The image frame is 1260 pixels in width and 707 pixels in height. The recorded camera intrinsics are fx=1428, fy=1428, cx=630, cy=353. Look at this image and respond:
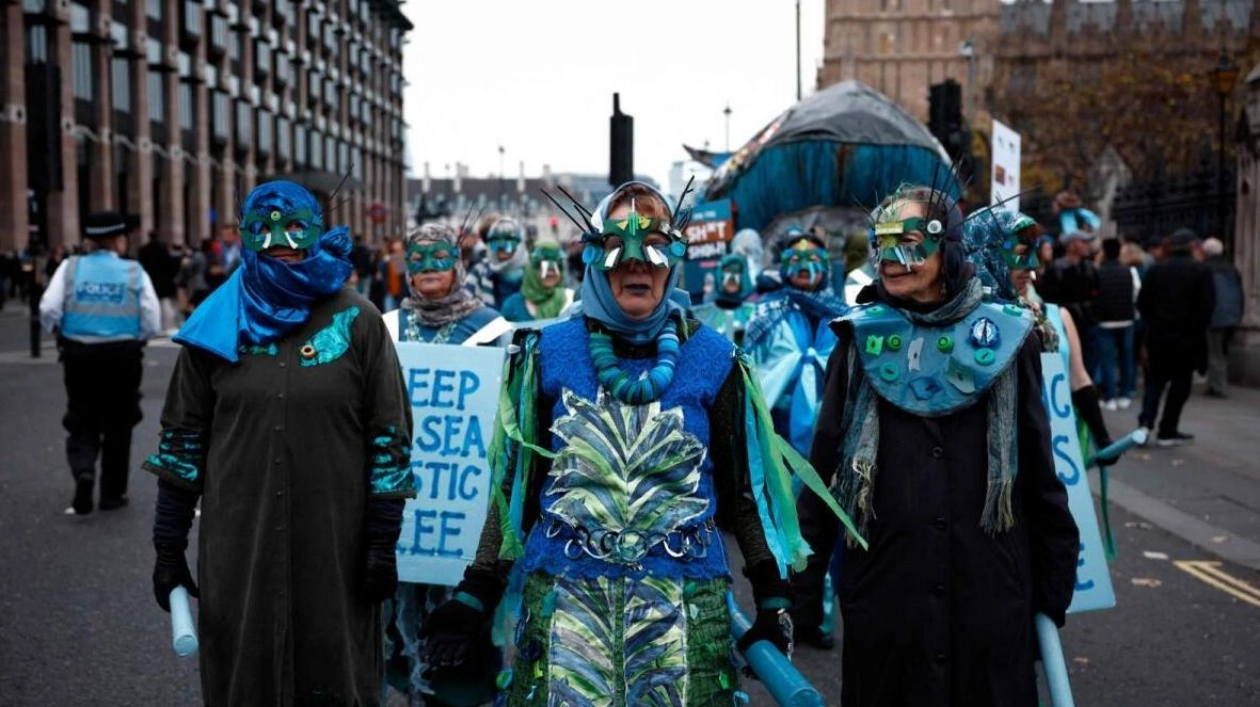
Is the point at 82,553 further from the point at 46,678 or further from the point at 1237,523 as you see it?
the point at 1237,523

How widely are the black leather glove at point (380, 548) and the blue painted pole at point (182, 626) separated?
0.48 meters

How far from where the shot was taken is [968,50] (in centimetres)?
4934

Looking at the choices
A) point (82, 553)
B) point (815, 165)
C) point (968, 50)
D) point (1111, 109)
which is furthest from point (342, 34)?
point (82, 553)

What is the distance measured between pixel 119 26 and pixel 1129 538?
47.2 meters

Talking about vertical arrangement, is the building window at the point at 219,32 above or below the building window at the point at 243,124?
above

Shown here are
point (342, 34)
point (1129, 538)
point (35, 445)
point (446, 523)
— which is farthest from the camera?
point (342, 34)

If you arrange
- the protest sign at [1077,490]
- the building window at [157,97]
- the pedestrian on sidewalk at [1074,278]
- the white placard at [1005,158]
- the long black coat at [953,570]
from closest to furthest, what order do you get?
1. the long black coat at [953,570]
2. the protest sign at [1077,490]
3. the white placard at [1005,158]
4. the pedestrian on sidewalk at [1074,278]
5. the building window at [157,97]

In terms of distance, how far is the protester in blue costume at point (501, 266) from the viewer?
990 cm

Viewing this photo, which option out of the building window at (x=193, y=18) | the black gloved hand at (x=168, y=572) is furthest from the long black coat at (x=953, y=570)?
the building window at (x=193, y=18)

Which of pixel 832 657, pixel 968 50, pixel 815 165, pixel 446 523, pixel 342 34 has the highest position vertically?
pixel 342 34

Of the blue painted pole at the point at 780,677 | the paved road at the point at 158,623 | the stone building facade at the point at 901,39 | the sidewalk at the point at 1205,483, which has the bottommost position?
the paved road at the point at 158,623

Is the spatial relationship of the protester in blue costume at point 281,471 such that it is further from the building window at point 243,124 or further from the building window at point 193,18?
the building window at point 243,124

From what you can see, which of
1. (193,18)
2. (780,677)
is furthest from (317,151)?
(780,677)

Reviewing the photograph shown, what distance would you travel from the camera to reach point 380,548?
3.89 m
